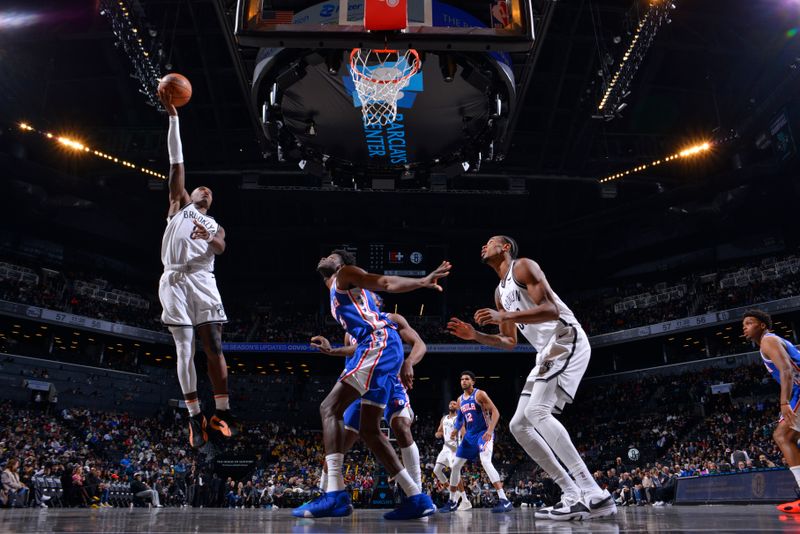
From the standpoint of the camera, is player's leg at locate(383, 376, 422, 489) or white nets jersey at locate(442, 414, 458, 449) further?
white nets jersey at locate(442, 414, 458, 449)

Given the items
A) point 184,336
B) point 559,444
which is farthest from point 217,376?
point 559,444

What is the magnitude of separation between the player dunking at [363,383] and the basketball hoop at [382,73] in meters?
5.73

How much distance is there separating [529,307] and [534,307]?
31 centimetres

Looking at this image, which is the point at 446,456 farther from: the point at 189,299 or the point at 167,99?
the point at 167,99

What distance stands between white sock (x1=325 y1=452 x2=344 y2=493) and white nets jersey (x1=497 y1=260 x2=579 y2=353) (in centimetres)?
189

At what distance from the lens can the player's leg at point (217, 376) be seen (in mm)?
5012

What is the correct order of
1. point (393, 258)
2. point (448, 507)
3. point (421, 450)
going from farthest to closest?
point (393, 258), point (421, 450), point (448, 507)

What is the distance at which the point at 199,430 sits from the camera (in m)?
5.05

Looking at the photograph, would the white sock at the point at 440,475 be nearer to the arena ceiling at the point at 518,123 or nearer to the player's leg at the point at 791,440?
the player's leg at the point at 791,440

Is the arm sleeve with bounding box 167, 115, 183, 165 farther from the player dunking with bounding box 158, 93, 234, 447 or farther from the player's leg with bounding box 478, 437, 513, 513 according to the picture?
the player's leg with bounding box 478, 437, 513, 513

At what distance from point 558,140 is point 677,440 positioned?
42.2 feet

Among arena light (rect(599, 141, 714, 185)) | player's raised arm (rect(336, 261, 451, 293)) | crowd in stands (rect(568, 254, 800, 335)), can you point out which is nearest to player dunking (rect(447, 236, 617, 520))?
player's raised arm (rect(336, 261, 451, 293))

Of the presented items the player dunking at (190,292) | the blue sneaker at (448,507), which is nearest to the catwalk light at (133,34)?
the player dunking at (190,292)

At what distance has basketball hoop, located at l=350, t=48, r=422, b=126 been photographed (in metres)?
10.2
